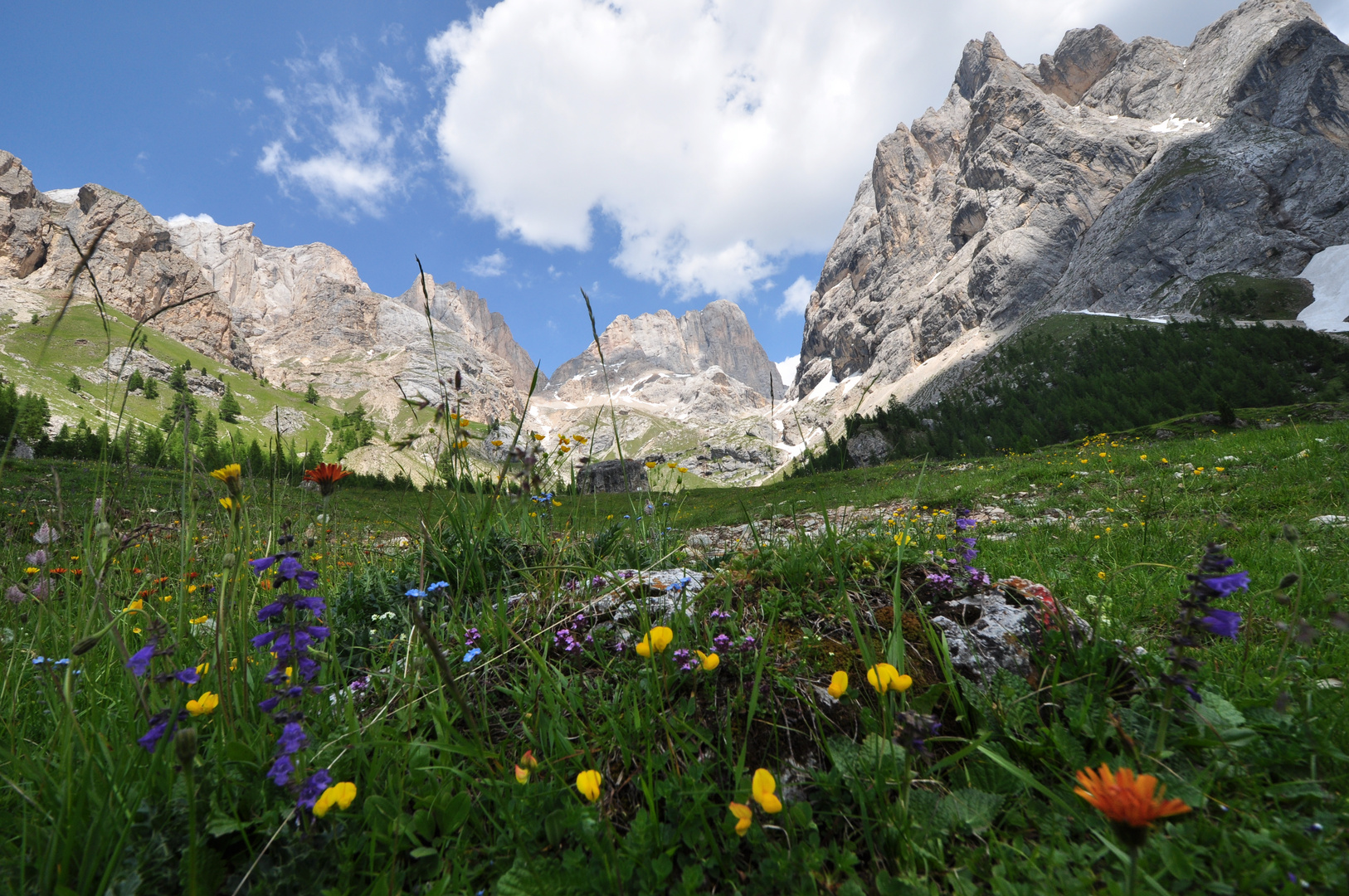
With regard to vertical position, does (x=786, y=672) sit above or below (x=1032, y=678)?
above

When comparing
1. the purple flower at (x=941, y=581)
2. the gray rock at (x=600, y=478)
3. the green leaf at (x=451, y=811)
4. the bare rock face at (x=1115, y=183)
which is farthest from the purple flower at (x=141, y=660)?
the bare rock face at (x=1115, y=183)

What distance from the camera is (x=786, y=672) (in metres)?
2.46

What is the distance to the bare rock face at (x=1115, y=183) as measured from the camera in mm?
107188

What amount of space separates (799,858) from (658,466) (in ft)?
13.9

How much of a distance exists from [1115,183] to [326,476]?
19320 cm

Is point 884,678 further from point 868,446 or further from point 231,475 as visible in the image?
point 868,446

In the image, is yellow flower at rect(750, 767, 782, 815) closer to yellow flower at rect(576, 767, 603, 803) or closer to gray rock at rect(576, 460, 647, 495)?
yellow flower at rect(576, 767, 603, 803)

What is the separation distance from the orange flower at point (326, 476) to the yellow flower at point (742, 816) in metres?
2.38

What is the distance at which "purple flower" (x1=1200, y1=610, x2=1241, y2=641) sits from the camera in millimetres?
1697

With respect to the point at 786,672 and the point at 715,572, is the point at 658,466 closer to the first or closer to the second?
the point at 715,572

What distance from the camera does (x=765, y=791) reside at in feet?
5.33

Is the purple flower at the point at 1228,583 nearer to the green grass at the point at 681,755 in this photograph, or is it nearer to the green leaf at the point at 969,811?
the green grass at the point at 681,755

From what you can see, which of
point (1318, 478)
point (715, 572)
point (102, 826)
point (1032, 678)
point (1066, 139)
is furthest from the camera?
point (1066, 139)

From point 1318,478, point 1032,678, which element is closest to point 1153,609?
point 1032,678
